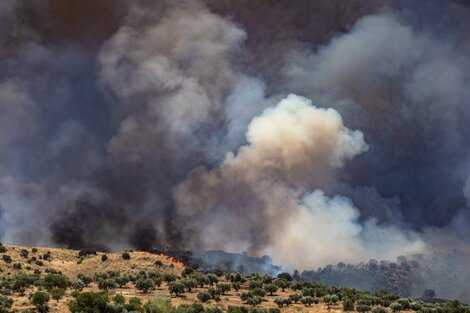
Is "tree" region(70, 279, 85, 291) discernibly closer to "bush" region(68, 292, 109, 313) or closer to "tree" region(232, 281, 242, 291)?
"bush" region(68, 292, 109, 313)

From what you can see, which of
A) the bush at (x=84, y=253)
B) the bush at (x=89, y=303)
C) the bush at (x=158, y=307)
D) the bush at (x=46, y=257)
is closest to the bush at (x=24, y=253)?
the bush at (x=46, y=257)

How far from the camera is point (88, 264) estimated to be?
13525 cm

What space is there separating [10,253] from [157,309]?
3279 inches

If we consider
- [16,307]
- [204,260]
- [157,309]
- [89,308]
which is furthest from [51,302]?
[204,260]

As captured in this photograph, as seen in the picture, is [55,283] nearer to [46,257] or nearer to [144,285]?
[144,285]

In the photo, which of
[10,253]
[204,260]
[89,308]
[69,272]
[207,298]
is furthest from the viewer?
[204,260]

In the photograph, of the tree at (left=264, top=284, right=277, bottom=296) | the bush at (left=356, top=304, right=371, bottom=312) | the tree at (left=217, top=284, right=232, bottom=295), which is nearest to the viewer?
the bush at (left=356, top=304, right=371, bottom=312)

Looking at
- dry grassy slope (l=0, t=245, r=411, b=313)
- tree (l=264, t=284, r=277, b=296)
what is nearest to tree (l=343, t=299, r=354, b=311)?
dry grassy slope (l=0, t=245, r=411, b=313)

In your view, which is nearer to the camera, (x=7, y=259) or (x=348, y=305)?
(x=348, y=305)

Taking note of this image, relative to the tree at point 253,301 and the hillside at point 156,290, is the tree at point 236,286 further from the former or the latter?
the tree at point 253,301

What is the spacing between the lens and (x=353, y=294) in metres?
Answer: 101

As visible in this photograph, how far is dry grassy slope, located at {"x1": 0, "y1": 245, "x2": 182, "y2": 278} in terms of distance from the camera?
413 ft

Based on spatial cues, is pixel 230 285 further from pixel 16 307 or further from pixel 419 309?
pixel 16 307

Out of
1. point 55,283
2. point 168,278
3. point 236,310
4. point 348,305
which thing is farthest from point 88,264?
point 348,305
